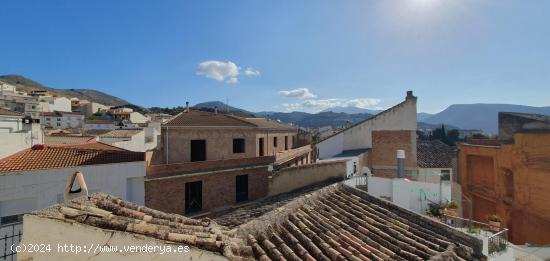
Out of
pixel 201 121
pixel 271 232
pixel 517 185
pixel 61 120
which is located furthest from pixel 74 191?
pixel 61 120

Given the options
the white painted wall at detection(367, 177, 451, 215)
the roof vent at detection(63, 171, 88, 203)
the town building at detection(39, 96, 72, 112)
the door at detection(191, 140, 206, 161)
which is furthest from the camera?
the town building at detection(39, 96, 72, 112)

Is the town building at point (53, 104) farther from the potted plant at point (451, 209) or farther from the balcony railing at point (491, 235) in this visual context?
the balcony railing at point (491, 235)

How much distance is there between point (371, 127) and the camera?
24.3 m

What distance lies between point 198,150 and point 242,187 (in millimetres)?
4042

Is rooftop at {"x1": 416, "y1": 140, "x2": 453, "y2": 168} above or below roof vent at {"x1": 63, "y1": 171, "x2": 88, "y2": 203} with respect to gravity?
below

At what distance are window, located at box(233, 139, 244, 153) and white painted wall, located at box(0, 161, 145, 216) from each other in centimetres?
933

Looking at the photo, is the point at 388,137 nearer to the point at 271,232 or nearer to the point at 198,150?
the point at 198,150

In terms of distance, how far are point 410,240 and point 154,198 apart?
14.5 metres

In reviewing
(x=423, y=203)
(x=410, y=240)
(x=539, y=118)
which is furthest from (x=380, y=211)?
(x=539, y=118)

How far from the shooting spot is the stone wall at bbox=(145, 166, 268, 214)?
18.0m

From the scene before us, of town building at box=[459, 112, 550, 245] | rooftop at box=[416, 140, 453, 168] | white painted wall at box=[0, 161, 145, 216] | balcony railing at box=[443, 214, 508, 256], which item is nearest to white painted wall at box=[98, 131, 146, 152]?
white painted wall at box=[0, 161, 145, 216]

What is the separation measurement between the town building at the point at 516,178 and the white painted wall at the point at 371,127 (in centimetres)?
508

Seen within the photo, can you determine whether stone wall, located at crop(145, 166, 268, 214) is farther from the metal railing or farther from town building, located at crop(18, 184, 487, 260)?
town building, located at crop(18, 184, 487, 260)

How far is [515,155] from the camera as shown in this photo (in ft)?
64.5
